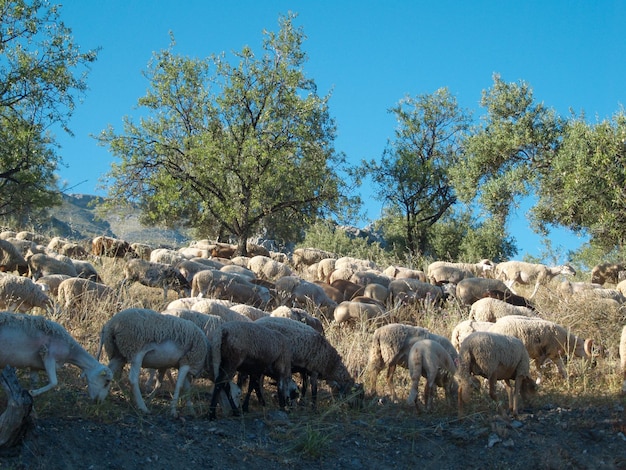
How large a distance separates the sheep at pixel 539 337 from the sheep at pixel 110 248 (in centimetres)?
1426

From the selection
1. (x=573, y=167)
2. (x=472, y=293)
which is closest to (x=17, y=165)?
(x=472, y=293)

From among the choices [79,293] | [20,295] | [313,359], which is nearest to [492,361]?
[313,359]

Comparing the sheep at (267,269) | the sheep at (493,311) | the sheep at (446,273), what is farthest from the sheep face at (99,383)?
the sheep at (446,273)

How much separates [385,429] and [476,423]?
1.14 meters

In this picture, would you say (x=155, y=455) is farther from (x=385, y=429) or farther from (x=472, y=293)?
(x=472, y=293)

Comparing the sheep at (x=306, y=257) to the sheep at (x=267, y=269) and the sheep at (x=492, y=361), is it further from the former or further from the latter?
the sheep at (x=492, y=361)

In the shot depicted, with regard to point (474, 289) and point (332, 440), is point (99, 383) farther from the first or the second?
point (474, 289)

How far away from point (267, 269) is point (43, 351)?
1447 centimetres

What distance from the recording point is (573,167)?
72.1ft

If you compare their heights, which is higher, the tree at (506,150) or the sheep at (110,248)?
the tree at (506,150)

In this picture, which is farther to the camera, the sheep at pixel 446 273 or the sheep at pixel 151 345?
the sheep at pixel 446 273

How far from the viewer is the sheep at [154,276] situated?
17.2m

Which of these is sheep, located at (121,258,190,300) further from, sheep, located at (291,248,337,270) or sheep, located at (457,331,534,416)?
sheep, located at (291,248,337,270)

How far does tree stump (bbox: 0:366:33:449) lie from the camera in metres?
6.45
